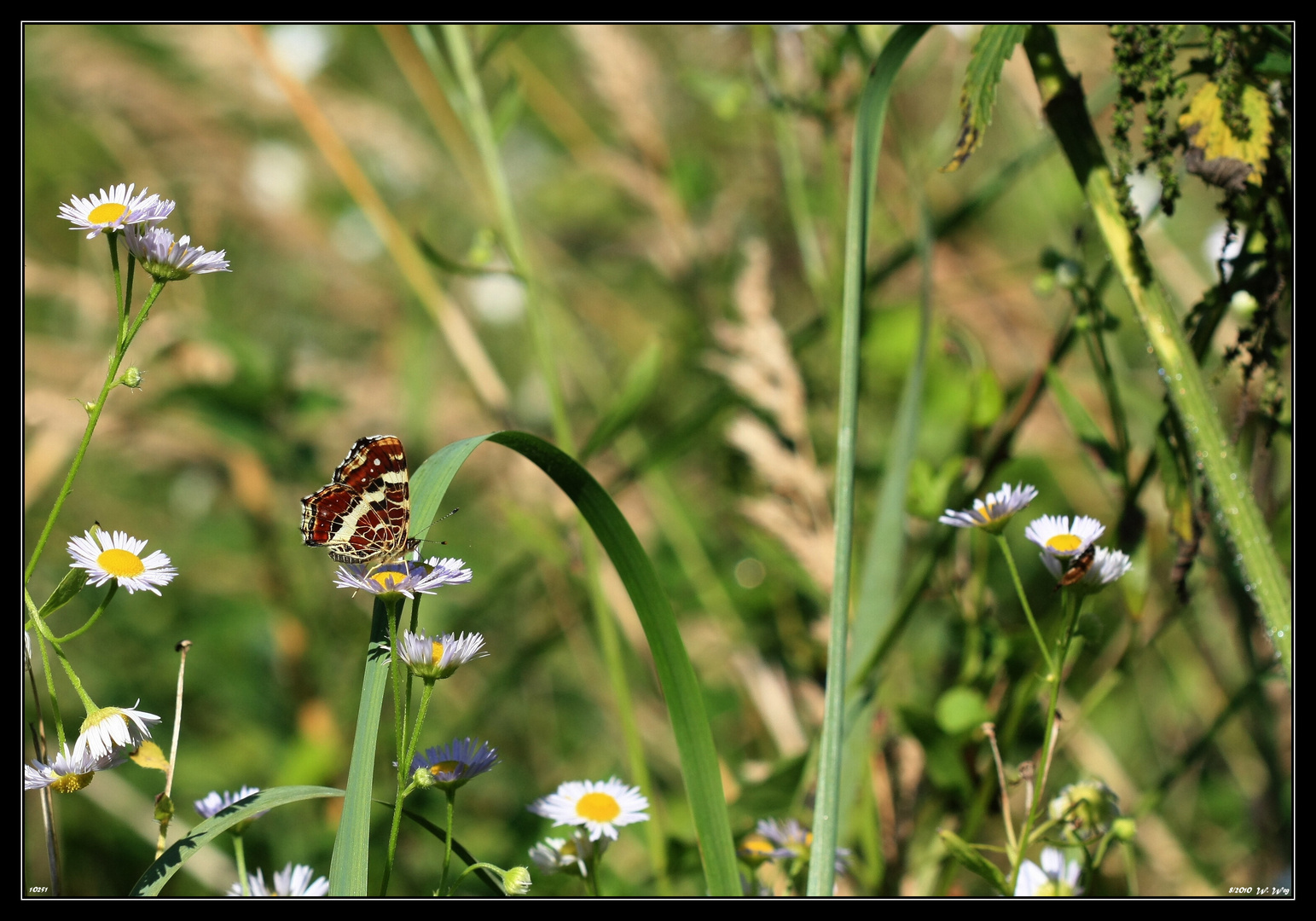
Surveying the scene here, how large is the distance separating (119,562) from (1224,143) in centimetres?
77

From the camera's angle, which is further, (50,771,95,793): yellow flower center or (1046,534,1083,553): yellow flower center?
(1046,534,1083,553): yellow flower center

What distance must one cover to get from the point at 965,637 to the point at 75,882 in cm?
129

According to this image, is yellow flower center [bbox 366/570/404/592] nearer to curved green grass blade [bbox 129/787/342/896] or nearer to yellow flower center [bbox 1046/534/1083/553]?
curved green grass blade [bbox 129/787/342/896]

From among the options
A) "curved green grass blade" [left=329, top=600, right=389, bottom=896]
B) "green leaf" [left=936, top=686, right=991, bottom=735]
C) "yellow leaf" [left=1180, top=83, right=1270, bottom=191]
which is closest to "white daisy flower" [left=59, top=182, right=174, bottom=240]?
"curved green grass blade" [left=329, top=600, right=389, bottom=896]

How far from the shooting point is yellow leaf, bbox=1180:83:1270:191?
668 millimetres

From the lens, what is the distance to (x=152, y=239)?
55 centimetres

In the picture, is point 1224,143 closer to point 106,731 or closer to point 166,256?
point 166,256

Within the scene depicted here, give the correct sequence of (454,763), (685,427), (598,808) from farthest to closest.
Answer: (685,427), (598,808), (454,763)

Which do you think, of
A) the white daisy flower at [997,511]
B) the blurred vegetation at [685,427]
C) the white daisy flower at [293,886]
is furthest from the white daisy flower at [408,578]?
the blurred vegetation at [685,427]

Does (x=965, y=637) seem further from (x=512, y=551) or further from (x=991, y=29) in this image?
(x=512, y=551)

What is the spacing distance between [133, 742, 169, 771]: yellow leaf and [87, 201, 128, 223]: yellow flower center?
11.9 inches

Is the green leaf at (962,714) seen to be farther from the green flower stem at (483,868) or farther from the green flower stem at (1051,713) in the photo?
the green flower stem at (483,868)

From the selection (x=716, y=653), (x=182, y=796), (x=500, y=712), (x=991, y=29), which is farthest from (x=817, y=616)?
(x=182, y=796)

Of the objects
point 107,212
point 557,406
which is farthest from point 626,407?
point 107,212
